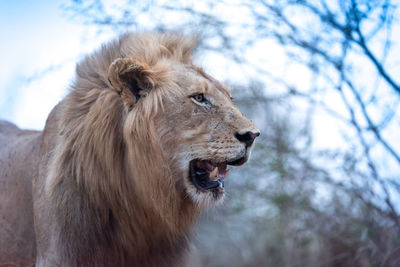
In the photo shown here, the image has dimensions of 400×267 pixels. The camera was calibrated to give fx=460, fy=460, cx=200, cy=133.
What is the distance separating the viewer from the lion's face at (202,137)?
2.73 metres

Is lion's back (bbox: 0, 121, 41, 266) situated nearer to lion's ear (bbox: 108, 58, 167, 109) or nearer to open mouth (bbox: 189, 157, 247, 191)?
lion's ear (bbox: 108, 58, 167, 109)

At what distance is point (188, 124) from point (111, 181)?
58 cm

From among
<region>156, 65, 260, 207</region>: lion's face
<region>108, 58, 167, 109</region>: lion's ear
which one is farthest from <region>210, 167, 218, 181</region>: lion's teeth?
<region>108, 58, 167, 109</region>: lion's ear

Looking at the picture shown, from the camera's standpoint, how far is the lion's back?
326cm

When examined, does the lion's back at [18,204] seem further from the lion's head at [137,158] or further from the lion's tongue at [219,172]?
the lion's tongue at [219,172]

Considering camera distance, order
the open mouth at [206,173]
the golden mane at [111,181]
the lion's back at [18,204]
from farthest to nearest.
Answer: the lion's back at [18,204] < the open mouth at [206,173] < the golden mane at [111,181]

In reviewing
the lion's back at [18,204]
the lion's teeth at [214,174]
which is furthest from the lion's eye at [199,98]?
the lion's back at [18,204]

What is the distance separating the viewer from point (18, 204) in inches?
132

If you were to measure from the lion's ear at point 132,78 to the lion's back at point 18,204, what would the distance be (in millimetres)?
926

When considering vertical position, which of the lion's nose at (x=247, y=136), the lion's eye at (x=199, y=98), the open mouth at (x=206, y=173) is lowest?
the open mouth at (x=206, y=173)

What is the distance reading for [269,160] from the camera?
6676 mm

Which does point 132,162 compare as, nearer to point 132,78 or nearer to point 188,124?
point 188,124

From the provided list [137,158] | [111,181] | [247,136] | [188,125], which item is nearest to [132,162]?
[137,158]

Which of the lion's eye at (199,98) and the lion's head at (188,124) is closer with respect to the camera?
the lion's head at (188,124)
